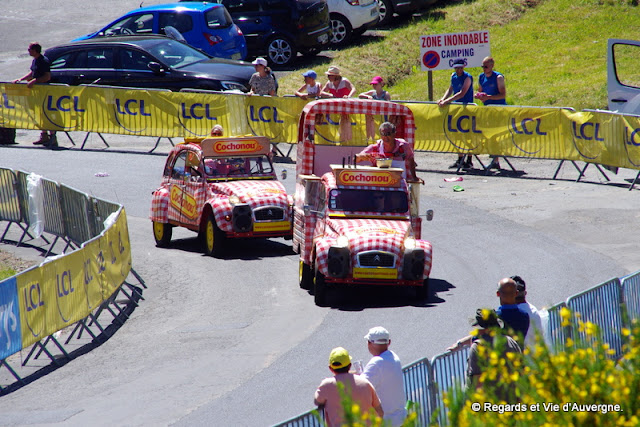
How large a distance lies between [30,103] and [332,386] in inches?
749

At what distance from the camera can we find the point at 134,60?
24.1 metres

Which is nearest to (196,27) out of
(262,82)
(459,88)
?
(262,82)

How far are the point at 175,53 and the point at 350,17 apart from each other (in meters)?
8.83

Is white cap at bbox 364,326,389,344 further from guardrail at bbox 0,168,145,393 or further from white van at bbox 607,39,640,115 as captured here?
white van at bbox 607,39,640,115

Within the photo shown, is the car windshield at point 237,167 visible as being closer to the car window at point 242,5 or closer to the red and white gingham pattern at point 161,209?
Answer: the red and white gingham pattern at point 161,209

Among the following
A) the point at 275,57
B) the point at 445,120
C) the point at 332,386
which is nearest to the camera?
the point at 332,386

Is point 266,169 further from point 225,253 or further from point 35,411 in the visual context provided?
point 35,411

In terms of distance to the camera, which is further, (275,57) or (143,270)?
(275,57)

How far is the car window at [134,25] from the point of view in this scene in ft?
89.8

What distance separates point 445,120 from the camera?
21.5m

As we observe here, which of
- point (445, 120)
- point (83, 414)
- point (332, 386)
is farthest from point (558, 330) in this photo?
point (445, 120)

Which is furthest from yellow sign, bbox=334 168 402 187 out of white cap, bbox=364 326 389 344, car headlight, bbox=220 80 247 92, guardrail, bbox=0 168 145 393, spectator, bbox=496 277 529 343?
car headlight, bbox=220 80 247 92

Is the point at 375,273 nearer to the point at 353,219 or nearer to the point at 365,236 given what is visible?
the point at 365,236

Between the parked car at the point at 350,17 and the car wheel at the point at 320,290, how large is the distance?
773 inches
